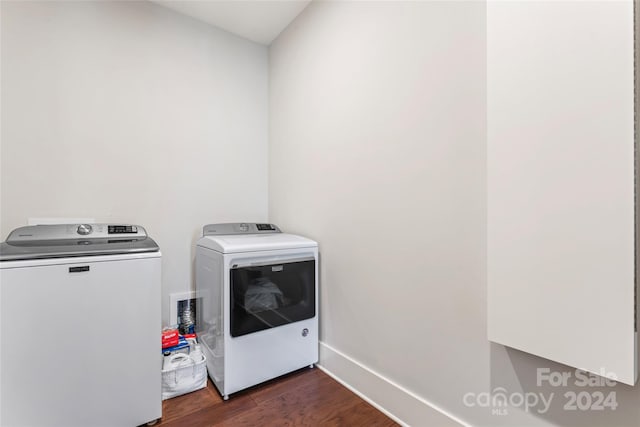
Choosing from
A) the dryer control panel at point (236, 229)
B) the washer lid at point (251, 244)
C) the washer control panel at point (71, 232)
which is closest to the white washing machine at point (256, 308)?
the washer lid at point (251, 244)

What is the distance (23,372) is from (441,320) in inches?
70.3

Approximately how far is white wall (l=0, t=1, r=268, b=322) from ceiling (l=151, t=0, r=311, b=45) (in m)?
0.08

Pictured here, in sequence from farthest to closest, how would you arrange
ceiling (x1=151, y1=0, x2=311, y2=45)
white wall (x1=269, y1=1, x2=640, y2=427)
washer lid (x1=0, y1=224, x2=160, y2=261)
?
1. ceiling (x1=151, y1=0, x2=311, y2=45)
2. washer lid (x1=0, y1=224, x2=160, y2=261)
3. white wall (x1=269, y1=1, x2=640, y2=427)

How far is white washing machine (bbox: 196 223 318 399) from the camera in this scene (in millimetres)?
1636

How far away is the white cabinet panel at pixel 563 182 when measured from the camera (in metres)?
0.75

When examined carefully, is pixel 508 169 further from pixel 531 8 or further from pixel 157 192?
pixel 157 192

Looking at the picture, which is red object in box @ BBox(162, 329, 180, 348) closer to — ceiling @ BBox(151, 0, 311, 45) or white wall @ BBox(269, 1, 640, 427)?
white wall @ BBox(269, 1, 640, 427)

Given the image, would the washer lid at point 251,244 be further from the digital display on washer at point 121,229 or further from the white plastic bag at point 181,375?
the white plastic bag at point 181,375

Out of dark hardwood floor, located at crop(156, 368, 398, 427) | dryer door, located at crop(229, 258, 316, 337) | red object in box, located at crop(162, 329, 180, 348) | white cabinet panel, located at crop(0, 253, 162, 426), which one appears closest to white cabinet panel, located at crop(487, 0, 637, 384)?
dark hardwood floor, located at crop(156, 368, 398, 427)

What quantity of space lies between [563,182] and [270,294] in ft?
4.95

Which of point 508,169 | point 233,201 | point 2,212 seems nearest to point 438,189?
point 508,169

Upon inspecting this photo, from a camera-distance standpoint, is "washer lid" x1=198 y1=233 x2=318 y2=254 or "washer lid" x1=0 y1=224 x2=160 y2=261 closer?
"washer lid" x1=0 y1=224 x2=160 y2=261

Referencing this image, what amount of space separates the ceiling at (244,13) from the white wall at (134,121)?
0.08 meters

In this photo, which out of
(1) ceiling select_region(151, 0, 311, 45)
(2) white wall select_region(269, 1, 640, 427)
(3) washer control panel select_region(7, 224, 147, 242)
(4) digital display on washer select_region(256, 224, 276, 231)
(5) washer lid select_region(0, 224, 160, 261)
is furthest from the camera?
(4) digital display on washer select_region(256, 224, 276, 231)
